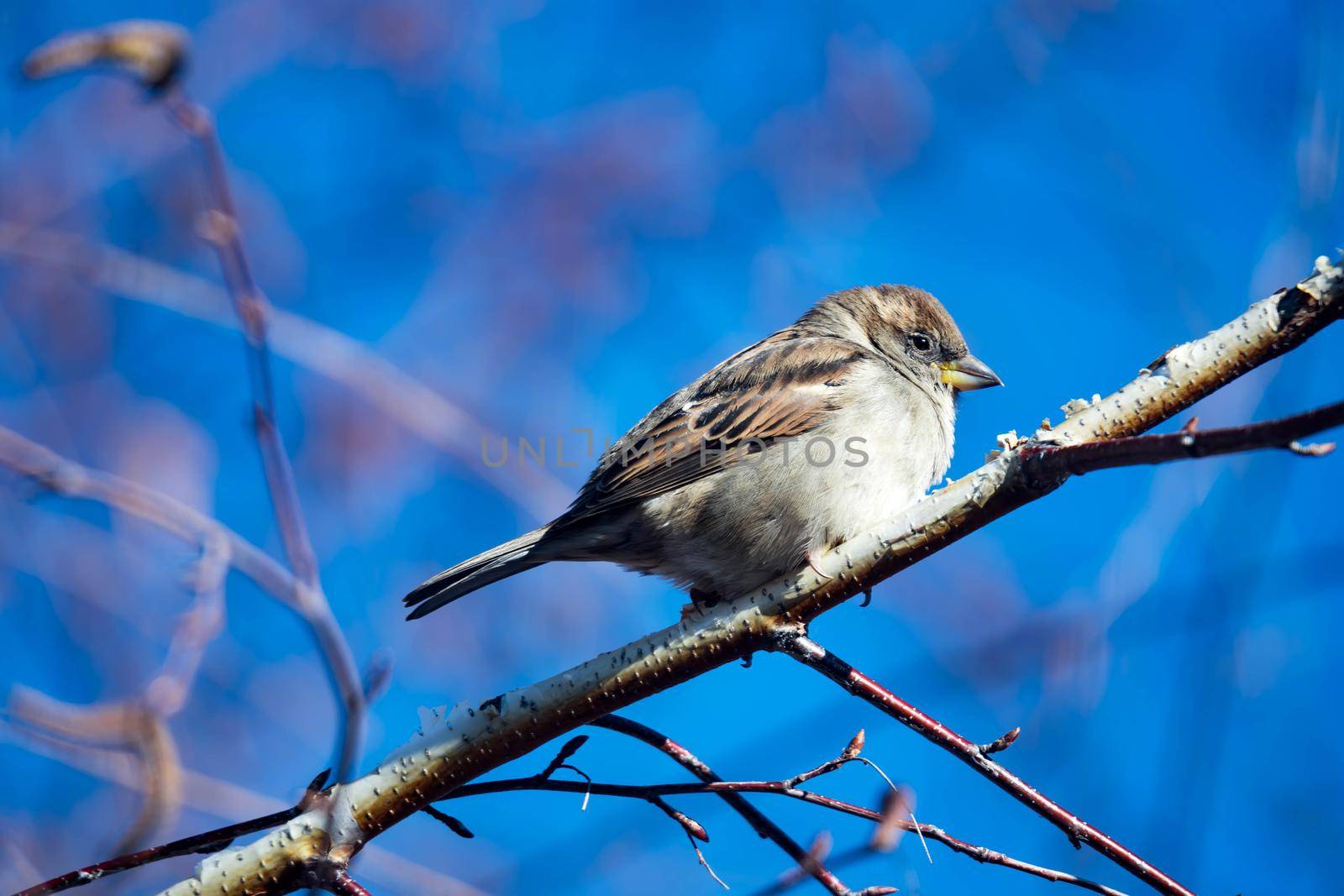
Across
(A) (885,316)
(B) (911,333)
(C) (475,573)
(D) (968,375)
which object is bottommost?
(C) (475,573)

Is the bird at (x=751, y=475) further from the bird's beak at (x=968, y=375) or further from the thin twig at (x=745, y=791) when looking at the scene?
the thin twig at (x=745, y=791)

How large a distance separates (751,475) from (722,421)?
38 cm

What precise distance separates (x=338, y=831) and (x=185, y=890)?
0.93 feet

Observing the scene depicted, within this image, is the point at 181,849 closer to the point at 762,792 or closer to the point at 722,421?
the point at 762,792

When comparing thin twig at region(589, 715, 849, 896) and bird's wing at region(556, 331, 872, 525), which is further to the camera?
bird's wing at region(556, 331, 872, 525)

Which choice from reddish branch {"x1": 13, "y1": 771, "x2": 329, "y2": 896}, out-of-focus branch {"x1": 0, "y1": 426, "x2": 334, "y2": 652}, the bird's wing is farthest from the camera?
the bird's wing

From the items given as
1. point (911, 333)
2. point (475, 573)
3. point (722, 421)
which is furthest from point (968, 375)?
point (475, 573)

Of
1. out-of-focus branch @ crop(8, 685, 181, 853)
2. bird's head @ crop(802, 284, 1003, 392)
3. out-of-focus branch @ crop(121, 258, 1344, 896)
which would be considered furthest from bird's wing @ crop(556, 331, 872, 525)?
out-of-focus branch @ crop(8, 685, 181, 853)

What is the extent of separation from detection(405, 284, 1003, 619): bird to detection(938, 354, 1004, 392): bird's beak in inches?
6.9

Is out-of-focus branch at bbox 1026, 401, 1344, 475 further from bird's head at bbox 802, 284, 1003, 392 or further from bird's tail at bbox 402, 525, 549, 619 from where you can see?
bird's head at bbox 802, 284, 1003, 392

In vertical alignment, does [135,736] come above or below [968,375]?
below

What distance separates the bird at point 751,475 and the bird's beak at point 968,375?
6.9 inches

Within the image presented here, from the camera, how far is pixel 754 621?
8.31ft

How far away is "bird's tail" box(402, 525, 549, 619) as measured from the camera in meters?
3.58
